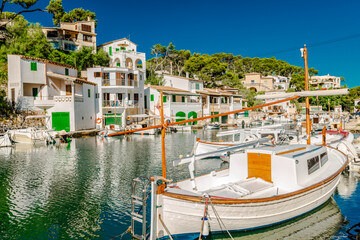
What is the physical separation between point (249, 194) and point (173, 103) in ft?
148

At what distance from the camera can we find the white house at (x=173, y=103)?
5400cm

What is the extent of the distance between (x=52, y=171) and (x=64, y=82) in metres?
28.6

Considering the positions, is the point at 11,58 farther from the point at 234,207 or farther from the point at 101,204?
the point at 234,207

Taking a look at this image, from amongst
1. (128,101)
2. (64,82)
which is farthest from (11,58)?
(128,101)

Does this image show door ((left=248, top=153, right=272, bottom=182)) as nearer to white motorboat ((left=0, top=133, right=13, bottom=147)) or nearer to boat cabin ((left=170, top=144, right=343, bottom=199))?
boat cabin ((left=170, top=144, right=343, bottom=199))

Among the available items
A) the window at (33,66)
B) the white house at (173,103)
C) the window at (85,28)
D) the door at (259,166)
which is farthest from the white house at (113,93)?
the door at (259,166)

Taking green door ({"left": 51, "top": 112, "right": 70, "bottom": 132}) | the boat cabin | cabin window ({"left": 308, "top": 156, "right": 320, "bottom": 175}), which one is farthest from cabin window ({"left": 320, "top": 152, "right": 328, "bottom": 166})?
green door ({"left": 51, "top": 112, "right": 70, "bottom": 132})

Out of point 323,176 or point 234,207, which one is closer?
point 234,207

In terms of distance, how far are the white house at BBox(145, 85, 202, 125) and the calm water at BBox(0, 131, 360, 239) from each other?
29.2m

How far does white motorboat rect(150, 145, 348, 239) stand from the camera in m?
8.76

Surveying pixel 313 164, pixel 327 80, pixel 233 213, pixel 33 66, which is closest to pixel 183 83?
pixel 33 66

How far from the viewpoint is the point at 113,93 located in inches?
1980

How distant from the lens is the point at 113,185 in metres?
16.5

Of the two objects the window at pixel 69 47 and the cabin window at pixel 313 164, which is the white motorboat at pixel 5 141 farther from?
the window at pixel 69 47
